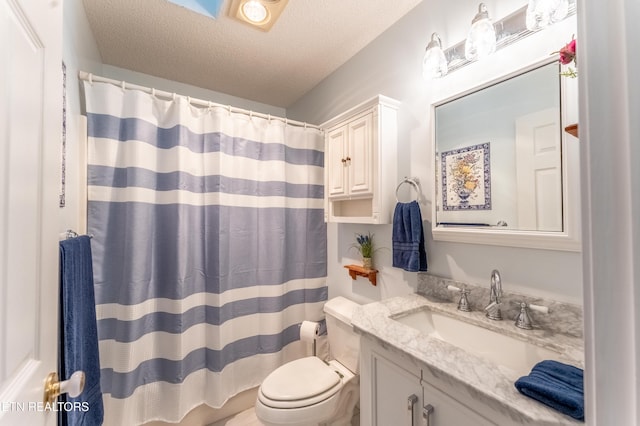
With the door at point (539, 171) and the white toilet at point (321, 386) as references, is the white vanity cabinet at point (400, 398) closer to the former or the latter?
the white toilet at point (321, 386)

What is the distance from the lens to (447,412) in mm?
768

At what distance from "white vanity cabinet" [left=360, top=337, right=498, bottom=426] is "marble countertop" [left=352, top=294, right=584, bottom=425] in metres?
0.06

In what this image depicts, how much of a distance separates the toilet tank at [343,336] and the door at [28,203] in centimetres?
123

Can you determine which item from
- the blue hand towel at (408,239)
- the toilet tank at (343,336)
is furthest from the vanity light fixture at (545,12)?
the toilet tank at (343,336)

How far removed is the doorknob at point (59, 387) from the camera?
57 cm

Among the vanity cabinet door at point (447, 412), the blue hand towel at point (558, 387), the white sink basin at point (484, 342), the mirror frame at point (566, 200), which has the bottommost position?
the vanity cabinet door at point (447, 412)

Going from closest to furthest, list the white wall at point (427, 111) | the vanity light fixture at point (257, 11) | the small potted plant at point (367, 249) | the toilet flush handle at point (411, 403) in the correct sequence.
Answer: the toilet flush handle at point (411, 403), the white wall at point (427, 111), the vanity light fixture at point (257, 11), the small potted plant at point (367, 249)

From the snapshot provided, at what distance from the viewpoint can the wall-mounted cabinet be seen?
1446mm

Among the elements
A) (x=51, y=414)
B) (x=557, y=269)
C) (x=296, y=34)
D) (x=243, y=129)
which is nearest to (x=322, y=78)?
(x=296, y=34)

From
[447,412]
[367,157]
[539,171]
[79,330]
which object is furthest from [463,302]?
[79,330]

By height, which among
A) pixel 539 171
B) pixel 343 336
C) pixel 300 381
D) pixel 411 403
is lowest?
pixel 300 381

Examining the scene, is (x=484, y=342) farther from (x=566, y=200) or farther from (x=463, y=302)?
(x=566, y=200)

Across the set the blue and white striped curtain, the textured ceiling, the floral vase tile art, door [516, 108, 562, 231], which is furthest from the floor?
the textured ceiling

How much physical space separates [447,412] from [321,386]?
0.75m
